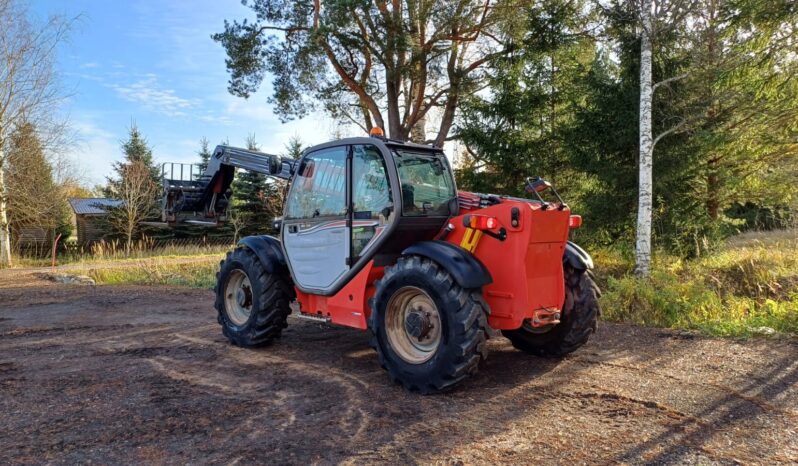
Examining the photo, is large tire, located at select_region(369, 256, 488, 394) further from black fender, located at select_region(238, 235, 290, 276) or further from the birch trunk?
the birch trunk

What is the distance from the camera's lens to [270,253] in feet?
19.2

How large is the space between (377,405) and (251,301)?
269cm

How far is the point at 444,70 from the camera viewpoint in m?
17.1

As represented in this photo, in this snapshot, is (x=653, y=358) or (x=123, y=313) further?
(x=123, y=313)

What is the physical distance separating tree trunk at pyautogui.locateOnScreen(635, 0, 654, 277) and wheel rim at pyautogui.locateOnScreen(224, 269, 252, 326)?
25.5 feet

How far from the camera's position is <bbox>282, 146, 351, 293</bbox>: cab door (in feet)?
16.8

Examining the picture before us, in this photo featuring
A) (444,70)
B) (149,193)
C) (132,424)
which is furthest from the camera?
(149,193)

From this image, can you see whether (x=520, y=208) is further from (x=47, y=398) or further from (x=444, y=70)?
(x=444, y=70)

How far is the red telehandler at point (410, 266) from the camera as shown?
412 cm

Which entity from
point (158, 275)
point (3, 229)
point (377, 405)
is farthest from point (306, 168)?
point (3, 229)

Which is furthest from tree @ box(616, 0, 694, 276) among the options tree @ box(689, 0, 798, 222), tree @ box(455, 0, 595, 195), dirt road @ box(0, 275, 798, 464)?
dirt road @ box(0, 275, 798, 464)

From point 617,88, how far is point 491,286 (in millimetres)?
9431

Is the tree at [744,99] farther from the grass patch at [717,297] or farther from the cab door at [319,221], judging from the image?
the cab door at [319,221]

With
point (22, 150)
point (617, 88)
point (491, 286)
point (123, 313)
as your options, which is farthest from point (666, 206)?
point (22, 150)
